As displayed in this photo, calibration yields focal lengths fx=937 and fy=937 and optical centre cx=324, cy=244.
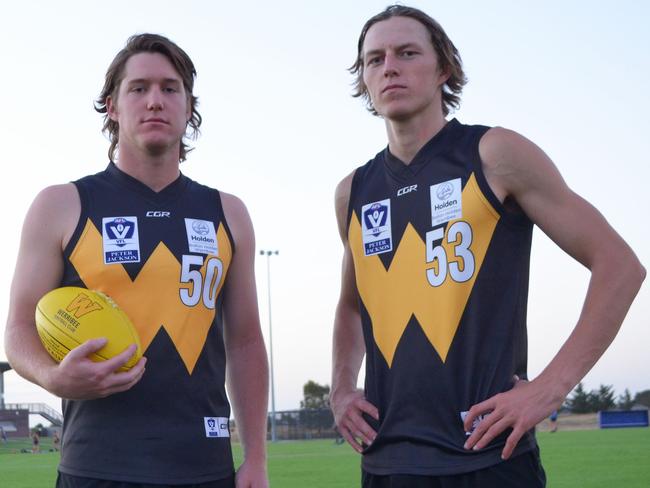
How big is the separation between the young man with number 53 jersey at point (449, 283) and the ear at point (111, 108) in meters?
1.20

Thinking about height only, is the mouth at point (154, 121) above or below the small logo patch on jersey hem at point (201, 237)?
above

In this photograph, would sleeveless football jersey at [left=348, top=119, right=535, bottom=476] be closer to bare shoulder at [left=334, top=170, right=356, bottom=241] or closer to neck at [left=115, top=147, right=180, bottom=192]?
bare shoulder at [left=334, top=170, right=356, bottom=241]

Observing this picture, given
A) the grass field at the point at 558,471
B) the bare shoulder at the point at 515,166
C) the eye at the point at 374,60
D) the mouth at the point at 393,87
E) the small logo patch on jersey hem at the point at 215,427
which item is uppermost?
the eye at the point at 374,60

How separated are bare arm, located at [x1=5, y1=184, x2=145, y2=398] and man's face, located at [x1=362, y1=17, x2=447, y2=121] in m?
1.37

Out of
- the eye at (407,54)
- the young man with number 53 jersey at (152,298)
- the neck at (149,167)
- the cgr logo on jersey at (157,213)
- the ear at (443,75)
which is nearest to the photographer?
the young man with number 53 jersey at (152,298)

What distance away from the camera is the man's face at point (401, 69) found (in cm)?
372

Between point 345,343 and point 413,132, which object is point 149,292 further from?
point 413,132

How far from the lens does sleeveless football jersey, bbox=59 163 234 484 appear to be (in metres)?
3.71

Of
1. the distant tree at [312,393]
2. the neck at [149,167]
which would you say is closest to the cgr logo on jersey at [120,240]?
the neck at [149,167]

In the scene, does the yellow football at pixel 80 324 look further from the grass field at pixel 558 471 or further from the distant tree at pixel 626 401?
the distant tree at pixel 626 401

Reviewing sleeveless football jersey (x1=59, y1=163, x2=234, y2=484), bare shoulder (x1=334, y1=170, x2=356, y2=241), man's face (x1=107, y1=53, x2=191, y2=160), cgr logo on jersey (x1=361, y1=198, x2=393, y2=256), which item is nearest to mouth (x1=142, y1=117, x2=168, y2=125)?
man's face (x1=107, y1=53, x2=191, y2=160)

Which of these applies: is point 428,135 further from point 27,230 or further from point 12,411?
point 12,411

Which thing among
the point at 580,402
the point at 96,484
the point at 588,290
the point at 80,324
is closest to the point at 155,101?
the point at 80,324

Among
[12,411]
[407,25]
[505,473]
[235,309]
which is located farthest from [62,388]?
[12,411]
